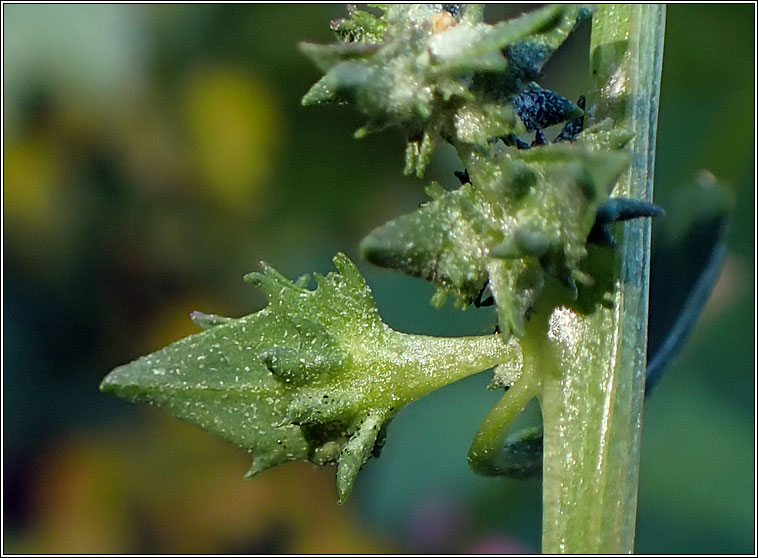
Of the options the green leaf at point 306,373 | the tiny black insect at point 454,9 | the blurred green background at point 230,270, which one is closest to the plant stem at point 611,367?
the green leaf at point 306,373

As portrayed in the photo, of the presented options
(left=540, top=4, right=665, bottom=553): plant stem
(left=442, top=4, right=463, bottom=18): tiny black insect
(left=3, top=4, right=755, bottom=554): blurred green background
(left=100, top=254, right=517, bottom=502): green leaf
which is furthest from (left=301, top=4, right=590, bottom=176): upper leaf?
(left=3, top=4, right=755, bottom=554): blurred green background

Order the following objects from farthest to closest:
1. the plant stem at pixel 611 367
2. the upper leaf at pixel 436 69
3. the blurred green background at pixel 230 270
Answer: the blurred green background at pixel 230 270 → the plant stem at pixel 611 367 → the upper leaf at pixel 436 69

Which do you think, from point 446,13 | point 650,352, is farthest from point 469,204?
point 650,352

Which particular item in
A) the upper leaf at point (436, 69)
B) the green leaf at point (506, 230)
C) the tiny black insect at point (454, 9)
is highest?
the tiny black insect at point (454, 9)

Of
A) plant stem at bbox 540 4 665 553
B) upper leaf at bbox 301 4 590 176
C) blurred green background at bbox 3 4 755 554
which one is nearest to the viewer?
upper leaf at bbox 301 4 590 176

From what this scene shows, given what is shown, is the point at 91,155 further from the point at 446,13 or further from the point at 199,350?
the point at 446,13

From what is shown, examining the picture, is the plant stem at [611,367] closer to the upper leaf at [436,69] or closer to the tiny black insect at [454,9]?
the upper leaf at [436,69]

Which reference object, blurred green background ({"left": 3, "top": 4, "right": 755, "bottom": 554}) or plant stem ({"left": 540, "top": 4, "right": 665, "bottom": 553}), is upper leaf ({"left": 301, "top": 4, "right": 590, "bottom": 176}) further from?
blurred green background ({"left": 3, "top": 4, "right": 755, "bottom": 554})
